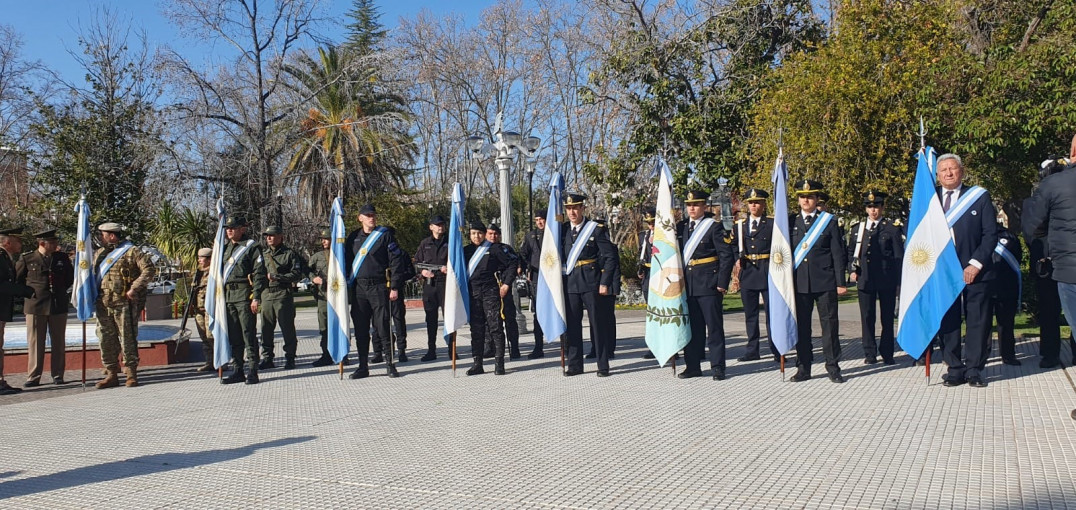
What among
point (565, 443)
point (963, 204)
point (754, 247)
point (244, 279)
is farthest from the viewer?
point (244, 279)

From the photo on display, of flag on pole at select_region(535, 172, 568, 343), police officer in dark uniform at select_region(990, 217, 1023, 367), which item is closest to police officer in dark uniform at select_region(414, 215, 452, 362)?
flag on pole at select_region(535, 172, 568, 343)

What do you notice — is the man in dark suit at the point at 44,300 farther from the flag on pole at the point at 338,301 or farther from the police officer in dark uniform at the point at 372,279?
the police officer in dark uniform at the point at 372,279

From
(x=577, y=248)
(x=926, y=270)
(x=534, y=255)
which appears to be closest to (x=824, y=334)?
(x=926, y=270)

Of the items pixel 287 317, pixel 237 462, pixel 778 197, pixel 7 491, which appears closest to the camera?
pixel 7 491

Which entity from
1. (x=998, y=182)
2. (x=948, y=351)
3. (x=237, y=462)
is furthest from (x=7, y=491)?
(x=998, y=182)

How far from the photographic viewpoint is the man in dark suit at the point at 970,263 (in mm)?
7348

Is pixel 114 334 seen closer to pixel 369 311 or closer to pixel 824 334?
pixel 369 311

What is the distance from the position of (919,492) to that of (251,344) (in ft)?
24.9

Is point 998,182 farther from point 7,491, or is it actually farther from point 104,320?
point 7,491

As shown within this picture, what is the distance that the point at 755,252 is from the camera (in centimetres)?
955

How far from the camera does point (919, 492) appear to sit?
14.3 ft

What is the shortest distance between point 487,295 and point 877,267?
4.20m

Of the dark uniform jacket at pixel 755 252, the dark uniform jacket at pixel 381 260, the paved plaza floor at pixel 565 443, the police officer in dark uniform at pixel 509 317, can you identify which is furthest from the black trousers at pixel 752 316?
the dark uniform jacket at pixel 381 260

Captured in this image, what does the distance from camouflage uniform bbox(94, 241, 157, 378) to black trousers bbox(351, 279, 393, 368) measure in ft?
7.80
